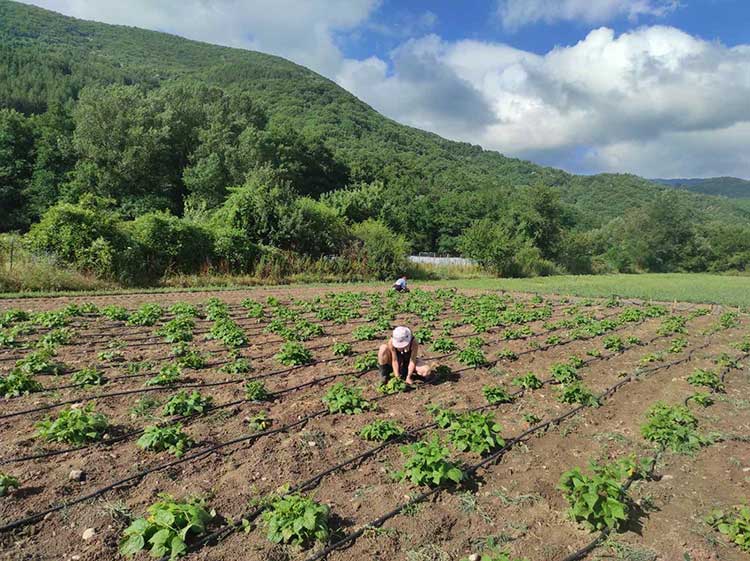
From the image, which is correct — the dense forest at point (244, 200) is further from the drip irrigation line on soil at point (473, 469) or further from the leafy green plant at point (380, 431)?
the drip irrigation line on soil at point (473, 469)

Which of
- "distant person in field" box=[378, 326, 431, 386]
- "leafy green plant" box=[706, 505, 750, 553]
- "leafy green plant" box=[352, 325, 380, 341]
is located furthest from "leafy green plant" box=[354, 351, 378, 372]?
"leafy green plant" box=[706, 505, 750, 553]

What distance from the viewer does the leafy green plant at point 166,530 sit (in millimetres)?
3264

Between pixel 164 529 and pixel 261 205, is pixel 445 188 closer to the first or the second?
pixel 261 205

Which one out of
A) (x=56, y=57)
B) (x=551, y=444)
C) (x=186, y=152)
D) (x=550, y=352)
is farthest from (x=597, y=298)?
(x=56, y=57)

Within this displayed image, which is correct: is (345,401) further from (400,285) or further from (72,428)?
(400,285)

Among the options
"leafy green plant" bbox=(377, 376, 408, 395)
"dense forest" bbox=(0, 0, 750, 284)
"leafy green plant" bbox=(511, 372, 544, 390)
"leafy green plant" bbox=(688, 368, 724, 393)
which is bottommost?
"leafy green plant" bbox=(377, 376, 408, 395)

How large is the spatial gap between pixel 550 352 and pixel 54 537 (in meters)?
8.86

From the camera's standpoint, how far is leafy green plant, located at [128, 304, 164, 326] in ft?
33.5

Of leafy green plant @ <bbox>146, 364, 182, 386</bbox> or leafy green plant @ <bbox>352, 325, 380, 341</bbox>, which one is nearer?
leafy green plant @ <bbox>146, 364, 182, 386</bbox>

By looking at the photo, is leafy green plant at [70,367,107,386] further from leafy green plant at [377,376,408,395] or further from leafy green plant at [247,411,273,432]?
leafy green plant at [377,376,408,395]

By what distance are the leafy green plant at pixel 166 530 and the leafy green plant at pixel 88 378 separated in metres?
3.65

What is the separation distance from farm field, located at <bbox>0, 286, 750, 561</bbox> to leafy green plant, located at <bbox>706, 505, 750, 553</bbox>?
0.13 feet

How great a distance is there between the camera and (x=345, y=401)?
19.4 ft

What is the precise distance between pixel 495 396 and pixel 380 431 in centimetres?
223
